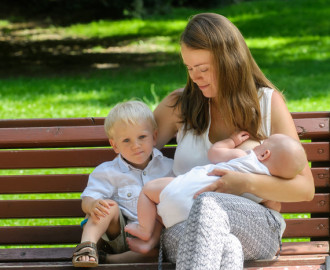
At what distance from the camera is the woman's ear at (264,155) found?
3.10 m

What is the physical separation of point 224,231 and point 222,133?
75 centimetres

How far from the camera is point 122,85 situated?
952 centimetres

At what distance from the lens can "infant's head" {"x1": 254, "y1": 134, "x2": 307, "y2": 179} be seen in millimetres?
3035

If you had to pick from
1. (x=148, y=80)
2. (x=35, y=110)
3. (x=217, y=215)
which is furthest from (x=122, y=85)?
(x=217, y=215)

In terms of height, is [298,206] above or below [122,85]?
above

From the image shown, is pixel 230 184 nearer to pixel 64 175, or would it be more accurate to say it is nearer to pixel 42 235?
pixel 64 175

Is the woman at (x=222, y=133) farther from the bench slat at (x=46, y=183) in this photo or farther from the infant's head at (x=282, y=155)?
→ the bench slat at (x=46, y=183)

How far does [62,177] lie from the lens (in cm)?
370

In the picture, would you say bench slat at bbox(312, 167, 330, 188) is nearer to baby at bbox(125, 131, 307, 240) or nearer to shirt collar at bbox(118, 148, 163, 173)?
baby at bbox(125, 131, 307, 240)

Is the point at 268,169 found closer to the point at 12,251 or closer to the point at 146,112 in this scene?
the point at 146,112

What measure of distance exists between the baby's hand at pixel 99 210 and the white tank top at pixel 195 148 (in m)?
0.43

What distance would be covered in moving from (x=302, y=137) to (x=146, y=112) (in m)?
0.88

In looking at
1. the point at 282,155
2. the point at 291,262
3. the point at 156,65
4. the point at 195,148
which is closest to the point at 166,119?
the point at 195,148

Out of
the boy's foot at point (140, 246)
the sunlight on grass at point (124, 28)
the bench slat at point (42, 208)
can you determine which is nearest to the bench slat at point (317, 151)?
the boy's foot at point (140, 246)
